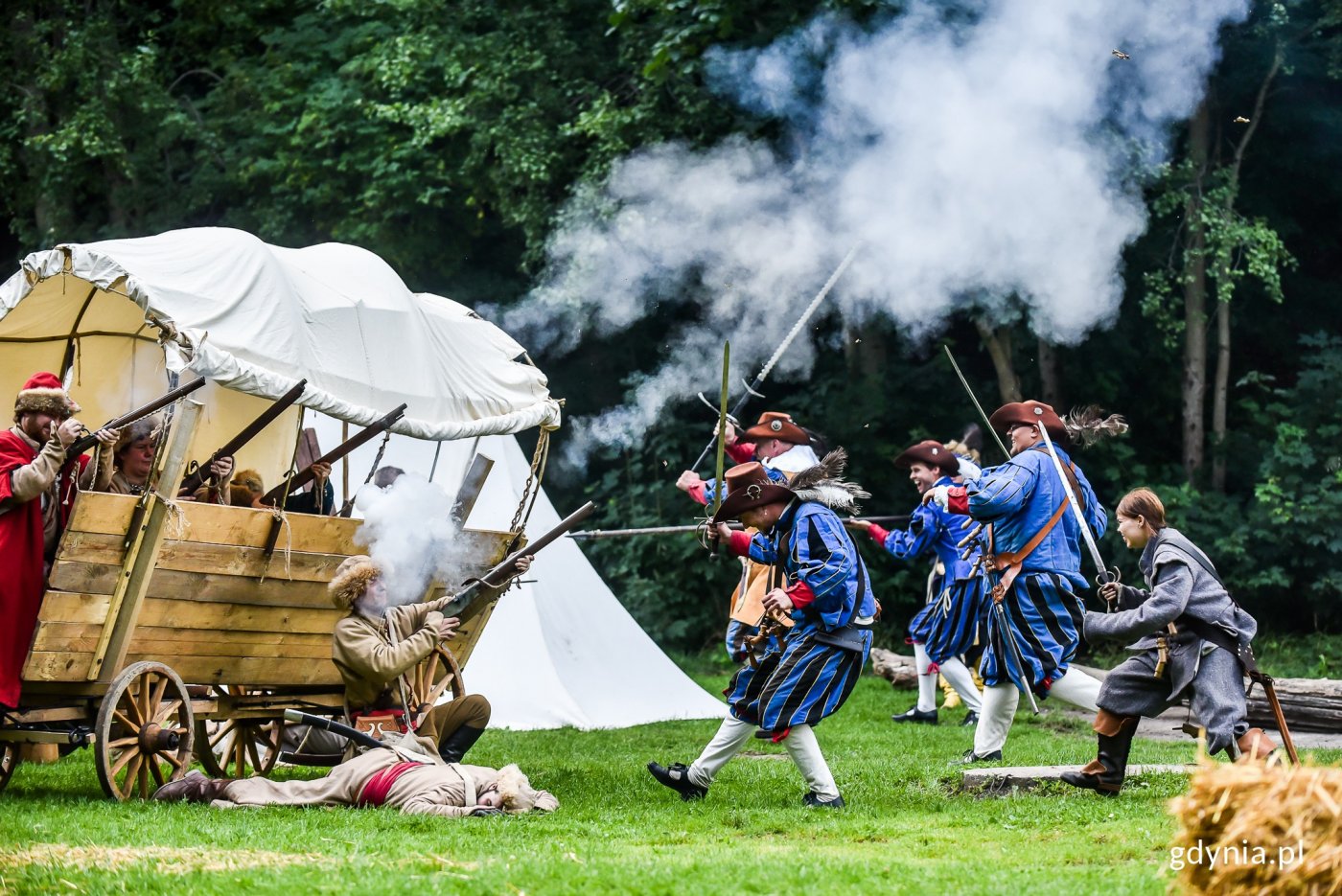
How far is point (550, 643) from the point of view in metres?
11.0

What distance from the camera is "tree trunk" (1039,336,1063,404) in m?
14.2

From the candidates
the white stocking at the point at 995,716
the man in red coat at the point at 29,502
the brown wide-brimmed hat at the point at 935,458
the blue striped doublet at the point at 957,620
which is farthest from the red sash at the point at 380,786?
the brown wide-brimmed hat at the point at 935,458

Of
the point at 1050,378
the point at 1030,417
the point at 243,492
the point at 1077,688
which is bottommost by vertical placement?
the point at 1077,688

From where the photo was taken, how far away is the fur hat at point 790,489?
6812 mm

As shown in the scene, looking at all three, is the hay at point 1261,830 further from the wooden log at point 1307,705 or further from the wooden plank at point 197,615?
the wooden log at point 1307,705

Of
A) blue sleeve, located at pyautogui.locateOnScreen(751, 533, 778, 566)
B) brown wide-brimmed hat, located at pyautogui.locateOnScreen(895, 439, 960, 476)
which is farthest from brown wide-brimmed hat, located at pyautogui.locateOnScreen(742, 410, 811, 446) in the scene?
blue sleeve, located at pyautogui.locateOnScreen(751, 533, 778, 566)

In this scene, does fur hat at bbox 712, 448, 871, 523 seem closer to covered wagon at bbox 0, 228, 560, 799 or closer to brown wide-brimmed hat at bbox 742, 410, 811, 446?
covered wagon at bbox 0, 228, 560, 799

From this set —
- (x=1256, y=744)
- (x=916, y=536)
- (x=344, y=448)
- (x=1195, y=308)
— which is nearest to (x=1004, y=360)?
(x=1195, y=308)

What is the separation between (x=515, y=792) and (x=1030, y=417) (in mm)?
3393

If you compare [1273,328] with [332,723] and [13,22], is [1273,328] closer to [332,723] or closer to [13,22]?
Answer: [332,723]

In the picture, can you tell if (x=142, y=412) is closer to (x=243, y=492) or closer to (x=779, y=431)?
(x=243, y=492)

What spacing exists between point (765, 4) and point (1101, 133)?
8.83 ft

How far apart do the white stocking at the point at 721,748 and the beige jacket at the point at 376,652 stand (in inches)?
52.3

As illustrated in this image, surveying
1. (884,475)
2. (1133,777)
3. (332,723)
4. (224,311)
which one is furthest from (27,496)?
(884,475)
